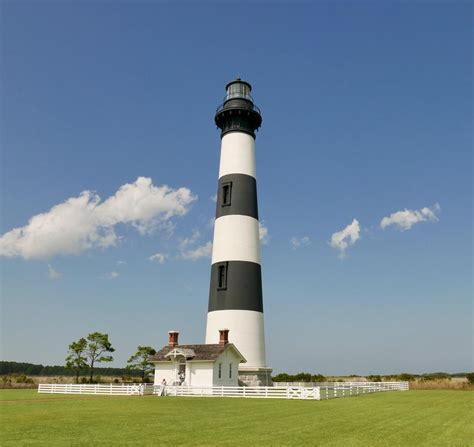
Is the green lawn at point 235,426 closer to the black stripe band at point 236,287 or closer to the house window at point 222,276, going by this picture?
the black stripe band at point 236,287

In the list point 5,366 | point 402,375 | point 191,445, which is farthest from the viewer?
point 5,366

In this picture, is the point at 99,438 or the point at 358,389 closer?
the point at 99,438

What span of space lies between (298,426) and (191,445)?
4.79m

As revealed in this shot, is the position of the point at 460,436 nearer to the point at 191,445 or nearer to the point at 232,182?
the point at 191,445

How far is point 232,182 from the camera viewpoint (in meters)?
36.8

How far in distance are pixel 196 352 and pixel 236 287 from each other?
5266mm

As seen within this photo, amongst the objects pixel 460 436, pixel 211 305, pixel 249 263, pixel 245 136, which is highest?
pixel 245 136

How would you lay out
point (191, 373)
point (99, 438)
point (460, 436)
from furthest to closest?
point (191, 373)
point (460, 436)
point (99, 438)

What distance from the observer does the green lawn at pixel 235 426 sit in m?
12.0

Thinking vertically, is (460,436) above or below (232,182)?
below

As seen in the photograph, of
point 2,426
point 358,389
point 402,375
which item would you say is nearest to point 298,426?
point 2,426

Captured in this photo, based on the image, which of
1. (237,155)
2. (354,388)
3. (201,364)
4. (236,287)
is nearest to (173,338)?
(201,364)

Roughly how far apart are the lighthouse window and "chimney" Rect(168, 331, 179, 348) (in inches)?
199

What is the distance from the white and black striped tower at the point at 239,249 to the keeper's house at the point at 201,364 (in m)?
0.84
